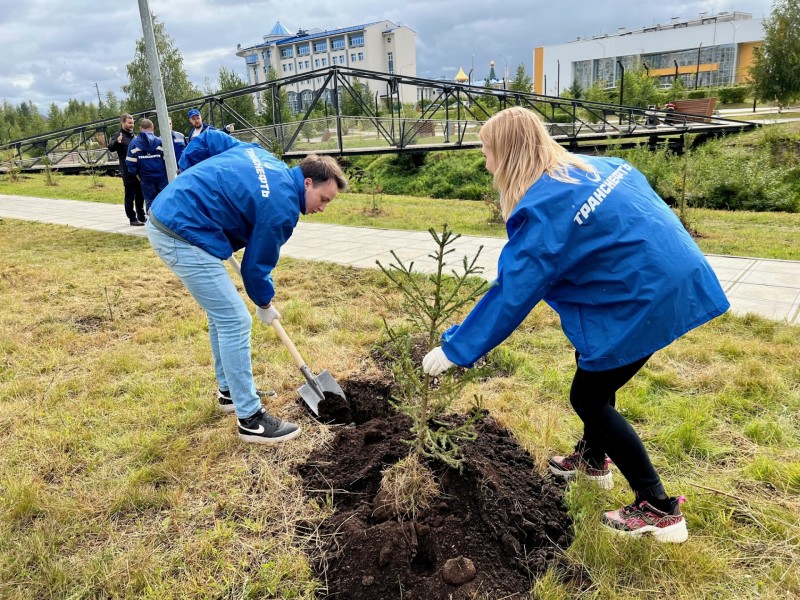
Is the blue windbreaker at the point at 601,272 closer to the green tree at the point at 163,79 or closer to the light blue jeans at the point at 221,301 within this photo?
the light blue jeans at the point at 221,301

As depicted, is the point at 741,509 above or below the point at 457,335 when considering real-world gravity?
below

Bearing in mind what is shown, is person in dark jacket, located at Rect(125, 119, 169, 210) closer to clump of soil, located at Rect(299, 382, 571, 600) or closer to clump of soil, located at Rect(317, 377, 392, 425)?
clump of soil, located at Rect(317, 377, 392, 425)

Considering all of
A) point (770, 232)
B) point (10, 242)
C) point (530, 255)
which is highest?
point (530, 255)

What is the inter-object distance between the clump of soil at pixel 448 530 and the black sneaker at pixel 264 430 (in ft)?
0.93

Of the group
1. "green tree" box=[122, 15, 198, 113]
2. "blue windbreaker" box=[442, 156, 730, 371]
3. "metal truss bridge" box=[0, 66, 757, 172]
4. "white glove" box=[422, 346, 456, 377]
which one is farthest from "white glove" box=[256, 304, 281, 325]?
"green tree" box=[122, 15, 198, 113]

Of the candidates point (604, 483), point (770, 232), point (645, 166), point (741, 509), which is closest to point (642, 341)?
point (604, 483)

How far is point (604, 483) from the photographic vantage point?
244cm

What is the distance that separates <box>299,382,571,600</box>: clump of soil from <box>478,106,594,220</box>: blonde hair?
111cm

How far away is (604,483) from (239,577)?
A: 61.9 inches

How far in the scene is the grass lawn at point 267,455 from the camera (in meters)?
2.06

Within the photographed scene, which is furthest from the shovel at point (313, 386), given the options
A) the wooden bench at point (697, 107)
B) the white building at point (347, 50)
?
the white building at point (347, 50)

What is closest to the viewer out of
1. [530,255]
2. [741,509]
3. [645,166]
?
[530,255]

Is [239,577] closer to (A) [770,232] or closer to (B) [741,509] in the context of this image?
(B) [741,509]

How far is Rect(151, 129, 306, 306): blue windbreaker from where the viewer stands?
268cm
